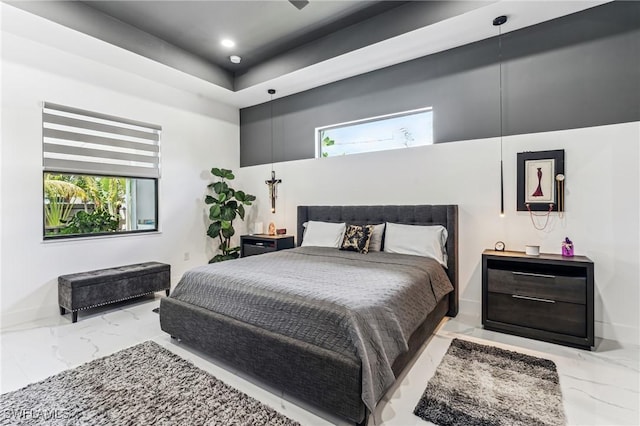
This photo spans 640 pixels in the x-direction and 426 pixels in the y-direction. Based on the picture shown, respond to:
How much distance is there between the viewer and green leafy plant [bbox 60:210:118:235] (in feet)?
12.5

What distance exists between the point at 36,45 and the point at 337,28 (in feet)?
11.1

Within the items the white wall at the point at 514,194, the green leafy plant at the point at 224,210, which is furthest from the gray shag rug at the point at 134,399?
the green leafy plant at the point at 224,210

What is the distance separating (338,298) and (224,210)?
12.0 feet

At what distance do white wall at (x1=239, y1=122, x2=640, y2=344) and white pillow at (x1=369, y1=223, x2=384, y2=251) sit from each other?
1.47ft

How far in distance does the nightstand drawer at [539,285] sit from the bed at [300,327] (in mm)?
483

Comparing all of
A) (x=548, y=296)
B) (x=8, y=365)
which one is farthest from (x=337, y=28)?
(x=8, y=365)

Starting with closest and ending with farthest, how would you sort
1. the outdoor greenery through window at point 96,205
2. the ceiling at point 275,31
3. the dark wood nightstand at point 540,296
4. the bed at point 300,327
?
the bed at point 300,327
the dark wood nightstand at point 540,296
the ceiling at point 275,31
the outdoor greenery through window at point 96,205

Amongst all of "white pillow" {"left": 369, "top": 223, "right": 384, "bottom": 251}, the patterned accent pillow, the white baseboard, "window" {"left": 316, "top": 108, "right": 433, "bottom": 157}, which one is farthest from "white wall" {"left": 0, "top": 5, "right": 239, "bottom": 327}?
"white pillow" {"left": 369, "top": 223, "right": 384, "bottom": 251}

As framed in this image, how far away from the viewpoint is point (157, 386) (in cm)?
210

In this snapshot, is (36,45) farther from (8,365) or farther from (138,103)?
(8,365)

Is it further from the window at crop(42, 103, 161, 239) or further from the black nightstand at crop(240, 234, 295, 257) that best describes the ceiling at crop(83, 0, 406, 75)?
the black nightstand at crop(240, 234, 295, 257)

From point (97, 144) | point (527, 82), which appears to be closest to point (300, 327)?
point (527, 82)

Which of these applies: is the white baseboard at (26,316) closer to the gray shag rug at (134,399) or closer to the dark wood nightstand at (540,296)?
the gray shag rug at (134,399)

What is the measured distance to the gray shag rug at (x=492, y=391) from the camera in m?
1.77
